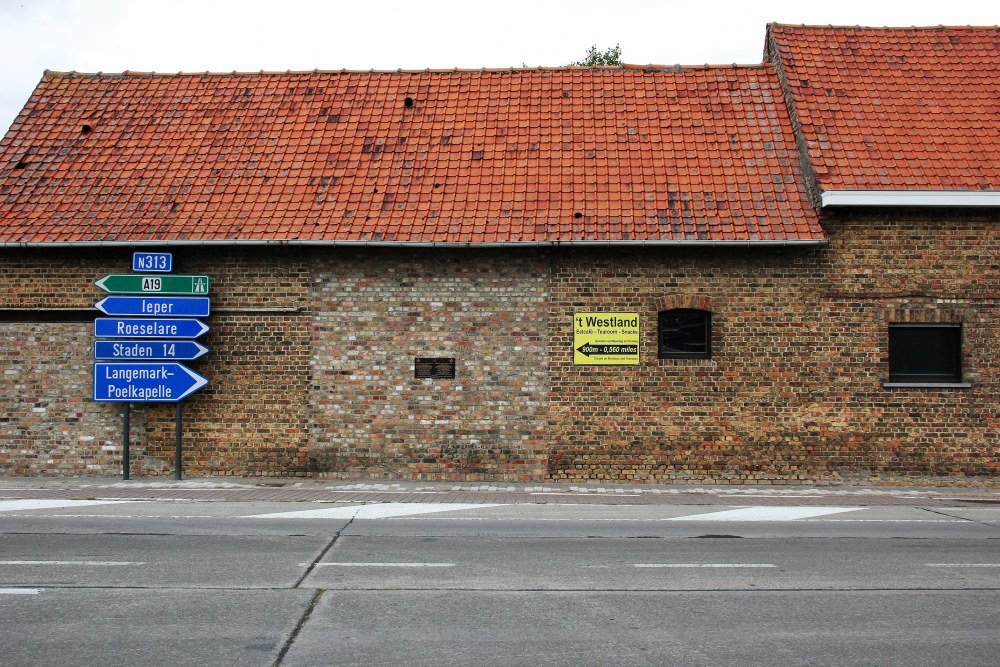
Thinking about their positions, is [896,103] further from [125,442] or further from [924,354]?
[125,442]

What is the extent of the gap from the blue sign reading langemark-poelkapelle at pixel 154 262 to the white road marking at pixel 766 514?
8.82 m

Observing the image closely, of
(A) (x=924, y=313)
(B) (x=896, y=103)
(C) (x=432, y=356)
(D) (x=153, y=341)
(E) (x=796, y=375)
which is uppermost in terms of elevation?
(B) (x=896, y=103)

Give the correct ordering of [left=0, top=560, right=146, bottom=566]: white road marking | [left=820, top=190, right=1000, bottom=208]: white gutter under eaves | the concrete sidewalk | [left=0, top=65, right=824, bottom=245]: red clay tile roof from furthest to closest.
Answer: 1. [left=0, top=65, right=824, bottom=245]: red clay tile roof
2. [left=820, top=190, right=1000, bottom=208]: white gutter under eaves
3. the concrete sidewalk
4. [left=0, top=560, right=146, bottom=566]: white road marking

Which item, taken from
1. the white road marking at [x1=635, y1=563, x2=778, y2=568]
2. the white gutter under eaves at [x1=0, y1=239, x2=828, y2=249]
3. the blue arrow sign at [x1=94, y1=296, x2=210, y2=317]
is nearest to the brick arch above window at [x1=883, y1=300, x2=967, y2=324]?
the white gutter under eaves at [x1=0, y1=239, x2=828, y2=249]

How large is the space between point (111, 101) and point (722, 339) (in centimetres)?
1221

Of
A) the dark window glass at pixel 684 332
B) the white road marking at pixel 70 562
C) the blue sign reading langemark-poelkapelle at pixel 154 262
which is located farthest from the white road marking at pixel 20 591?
the dark window glass at pixel 684 332

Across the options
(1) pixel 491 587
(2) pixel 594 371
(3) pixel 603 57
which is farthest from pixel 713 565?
(3) pixel 603 57

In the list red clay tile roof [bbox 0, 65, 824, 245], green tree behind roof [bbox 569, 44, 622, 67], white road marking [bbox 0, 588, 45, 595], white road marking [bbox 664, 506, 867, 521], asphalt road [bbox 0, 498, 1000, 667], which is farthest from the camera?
green tree behind roof [bbox 569, 44, 622, 67]

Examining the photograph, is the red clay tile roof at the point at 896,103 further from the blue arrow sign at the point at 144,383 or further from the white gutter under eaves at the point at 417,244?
the blue arrow sign at the point at 144,383

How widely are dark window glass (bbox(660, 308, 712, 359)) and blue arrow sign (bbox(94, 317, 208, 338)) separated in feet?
24.2

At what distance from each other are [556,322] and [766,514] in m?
4.73

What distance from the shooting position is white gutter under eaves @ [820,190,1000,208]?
14.8 m

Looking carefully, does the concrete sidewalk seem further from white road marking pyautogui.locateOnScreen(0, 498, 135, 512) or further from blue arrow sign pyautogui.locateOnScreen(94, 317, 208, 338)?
blue arrow sign pyautogui.locateOnScreen(94, 317, 208, 338)

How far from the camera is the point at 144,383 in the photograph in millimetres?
15062
